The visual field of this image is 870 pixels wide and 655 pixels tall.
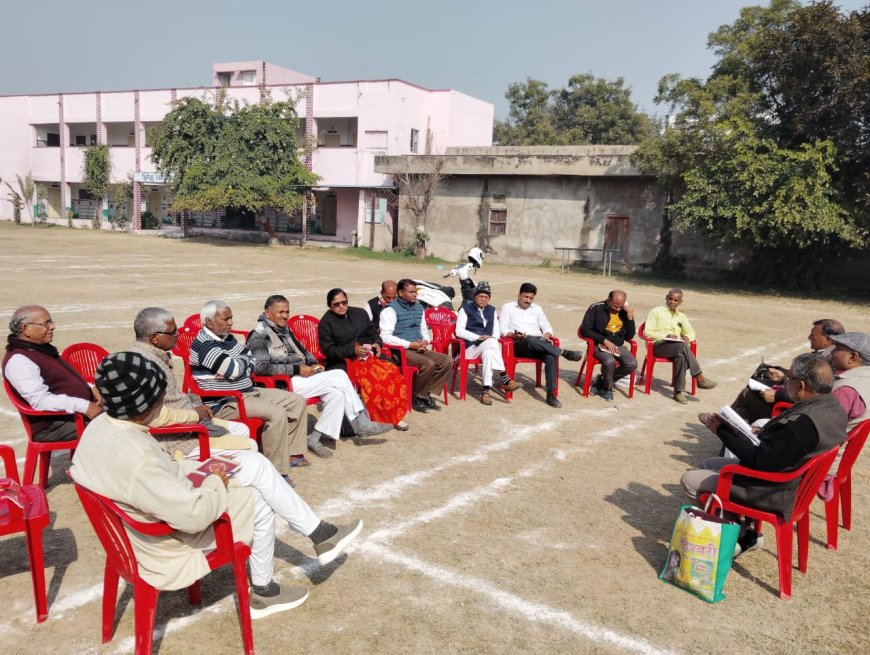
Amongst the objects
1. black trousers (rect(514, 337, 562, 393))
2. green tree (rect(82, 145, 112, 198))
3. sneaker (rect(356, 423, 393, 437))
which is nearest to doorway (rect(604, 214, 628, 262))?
black trousers (rect(514, 337, 562, 393))

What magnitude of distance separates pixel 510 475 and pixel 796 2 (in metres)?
20.1

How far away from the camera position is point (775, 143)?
1855 centimetres

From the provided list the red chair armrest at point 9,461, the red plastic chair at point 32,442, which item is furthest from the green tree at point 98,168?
the red chair armrest at point 9,461

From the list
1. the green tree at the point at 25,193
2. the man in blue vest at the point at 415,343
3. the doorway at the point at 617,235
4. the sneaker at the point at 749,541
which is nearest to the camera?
the sneaker at the point at 749,541

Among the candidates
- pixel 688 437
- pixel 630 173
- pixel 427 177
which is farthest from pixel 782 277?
pixel 688 437

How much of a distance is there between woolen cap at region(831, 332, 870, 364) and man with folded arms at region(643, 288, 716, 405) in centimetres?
313

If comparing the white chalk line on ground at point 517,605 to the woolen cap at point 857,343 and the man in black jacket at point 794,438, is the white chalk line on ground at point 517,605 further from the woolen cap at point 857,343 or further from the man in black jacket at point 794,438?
the woolen cap at point 857,343

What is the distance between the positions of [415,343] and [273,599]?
3827 millimetres

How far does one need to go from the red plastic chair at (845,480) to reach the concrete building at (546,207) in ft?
63.5

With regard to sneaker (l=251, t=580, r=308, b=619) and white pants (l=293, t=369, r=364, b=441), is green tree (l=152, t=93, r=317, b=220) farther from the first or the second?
sneaker (l=251, t=580, r=308, b=619)

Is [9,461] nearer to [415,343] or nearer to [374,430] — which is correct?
[374,430]

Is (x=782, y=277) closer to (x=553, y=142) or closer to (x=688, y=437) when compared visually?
(x=688, y=437)

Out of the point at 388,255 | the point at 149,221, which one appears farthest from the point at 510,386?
the point at 149,221

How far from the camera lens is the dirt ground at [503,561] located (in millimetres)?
3252
